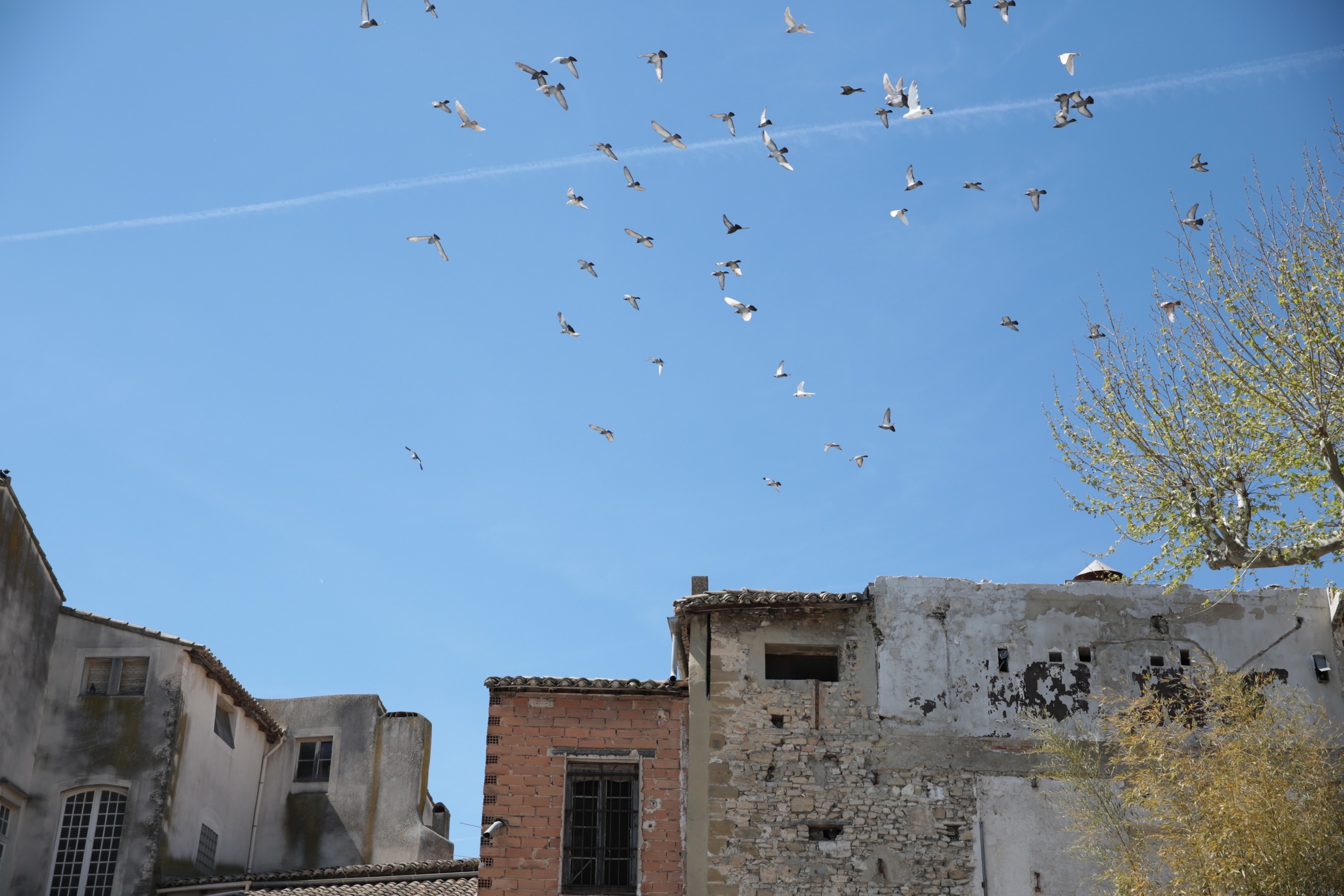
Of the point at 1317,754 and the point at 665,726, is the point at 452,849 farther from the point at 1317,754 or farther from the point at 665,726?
the point at 1317,754

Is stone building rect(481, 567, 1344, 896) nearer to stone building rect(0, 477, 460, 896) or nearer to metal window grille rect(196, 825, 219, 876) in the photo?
stone building rect(0, 477, 460, 896)

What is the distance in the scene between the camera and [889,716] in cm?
2298

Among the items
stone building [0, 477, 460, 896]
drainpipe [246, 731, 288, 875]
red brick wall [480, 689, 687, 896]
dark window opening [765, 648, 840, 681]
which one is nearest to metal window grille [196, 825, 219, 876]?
stone building [0, 477, 460, 896]

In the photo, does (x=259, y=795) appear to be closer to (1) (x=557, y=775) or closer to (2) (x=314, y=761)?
(2) (x=314, y=761)

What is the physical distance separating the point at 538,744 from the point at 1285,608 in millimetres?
12550

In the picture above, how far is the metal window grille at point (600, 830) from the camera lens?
21.9m

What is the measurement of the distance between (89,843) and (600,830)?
10.3 metres

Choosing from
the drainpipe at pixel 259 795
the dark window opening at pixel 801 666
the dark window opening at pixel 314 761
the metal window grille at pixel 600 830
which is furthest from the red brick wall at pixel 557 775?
the dark window opening at pixel 314 761

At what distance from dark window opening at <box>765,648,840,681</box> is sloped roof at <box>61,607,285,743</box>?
11338mm

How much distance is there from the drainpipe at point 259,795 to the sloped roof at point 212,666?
68 cm

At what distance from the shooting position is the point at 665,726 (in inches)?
902

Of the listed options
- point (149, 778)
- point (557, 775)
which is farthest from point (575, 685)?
point (149, 778)

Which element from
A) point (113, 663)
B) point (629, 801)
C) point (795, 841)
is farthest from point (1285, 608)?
point (113, 663)

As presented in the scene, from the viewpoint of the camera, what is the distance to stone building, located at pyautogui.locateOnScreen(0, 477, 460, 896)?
1013 inches
